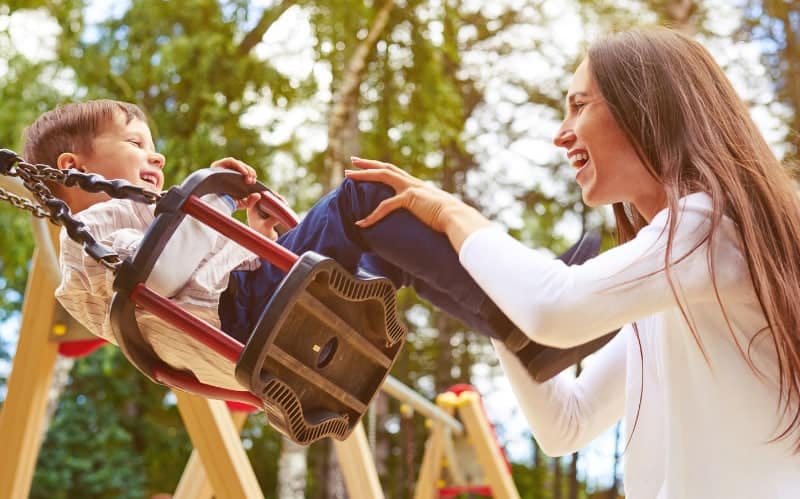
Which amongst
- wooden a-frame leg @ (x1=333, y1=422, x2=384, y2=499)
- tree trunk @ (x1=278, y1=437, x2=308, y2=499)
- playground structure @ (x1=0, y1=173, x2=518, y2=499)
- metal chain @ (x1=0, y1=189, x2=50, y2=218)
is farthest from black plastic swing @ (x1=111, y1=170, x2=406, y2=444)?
tree trunk @ (x1=278, y1=437, x2=308, y2=499)

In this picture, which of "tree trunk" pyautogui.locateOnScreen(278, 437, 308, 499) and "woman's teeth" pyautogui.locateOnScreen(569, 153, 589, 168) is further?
"tree trunk" pyautogui.locateOnScreen(278, 437, 308, 499)

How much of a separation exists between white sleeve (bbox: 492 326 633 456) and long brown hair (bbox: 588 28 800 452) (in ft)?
1.09

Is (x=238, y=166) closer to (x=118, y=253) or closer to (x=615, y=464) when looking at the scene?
(x=118, y=253)

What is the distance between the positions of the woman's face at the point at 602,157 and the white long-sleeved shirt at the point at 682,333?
0.15 metres

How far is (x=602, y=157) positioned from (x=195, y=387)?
2.39ft

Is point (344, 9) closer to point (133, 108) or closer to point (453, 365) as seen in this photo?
point (453, 365)

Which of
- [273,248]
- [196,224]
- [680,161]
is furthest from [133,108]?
[680,161]

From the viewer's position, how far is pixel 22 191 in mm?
2316

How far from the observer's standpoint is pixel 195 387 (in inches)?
59.9

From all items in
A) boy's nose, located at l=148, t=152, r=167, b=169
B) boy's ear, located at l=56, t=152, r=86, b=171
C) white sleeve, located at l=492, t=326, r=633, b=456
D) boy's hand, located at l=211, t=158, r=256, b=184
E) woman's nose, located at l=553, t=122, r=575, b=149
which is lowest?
white sleeve, located at l=492, t=326, r=633, b=456

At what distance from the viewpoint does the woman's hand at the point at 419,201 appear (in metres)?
1.32

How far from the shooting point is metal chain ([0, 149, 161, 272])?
1.35 metres

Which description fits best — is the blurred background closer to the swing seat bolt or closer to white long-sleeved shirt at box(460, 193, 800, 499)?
the swing seat bolt

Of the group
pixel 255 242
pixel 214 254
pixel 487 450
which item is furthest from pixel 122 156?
pixel 487 450
